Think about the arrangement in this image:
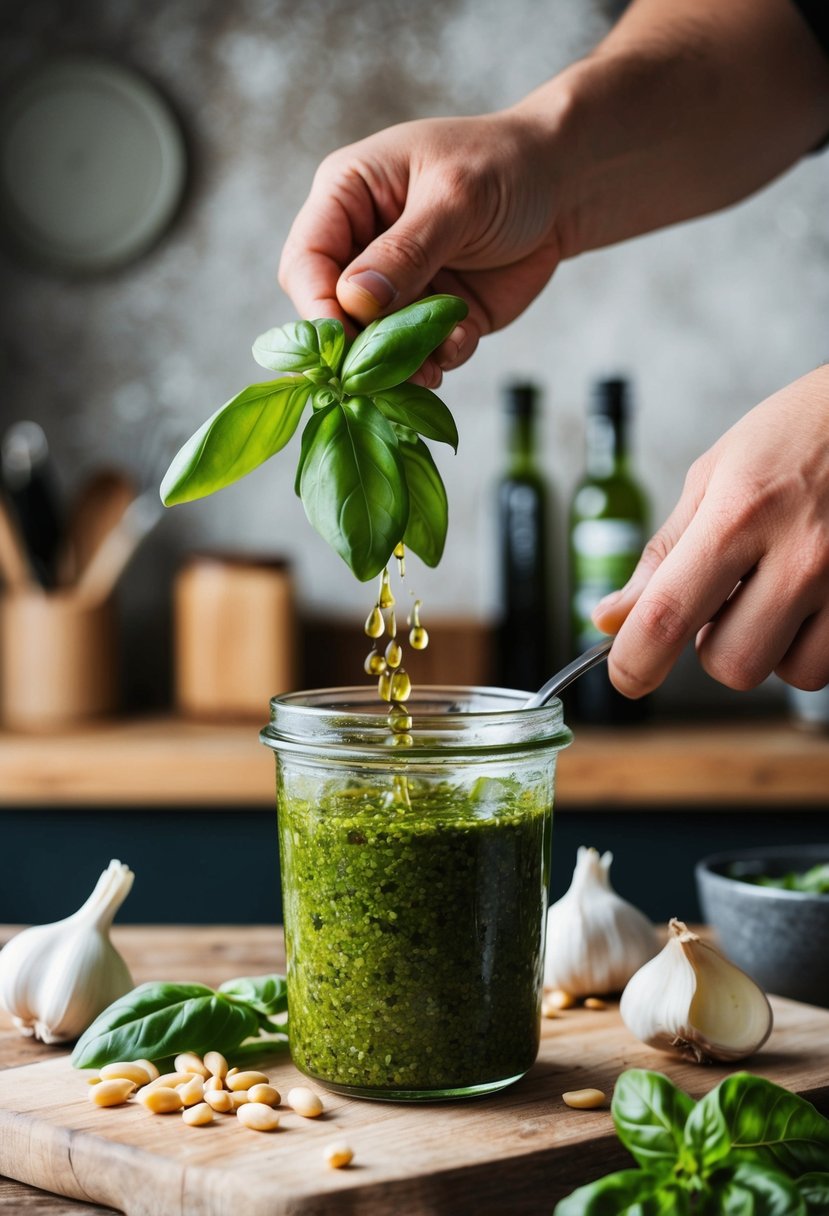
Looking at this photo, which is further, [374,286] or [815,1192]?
[374,286]

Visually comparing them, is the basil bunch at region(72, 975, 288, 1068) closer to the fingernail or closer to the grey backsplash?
the fingernail

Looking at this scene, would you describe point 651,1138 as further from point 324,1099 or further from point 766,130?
point 766,130

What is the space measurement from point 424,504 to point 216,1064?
0.38 metres

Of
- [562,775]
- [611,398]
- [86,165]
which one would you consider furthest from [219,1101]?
[86,165]

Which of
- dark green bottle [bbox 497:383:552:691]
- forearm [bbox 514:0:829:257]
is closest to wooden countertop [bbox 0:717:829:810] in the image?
dark green bottle [bbox 497:383:552:691]

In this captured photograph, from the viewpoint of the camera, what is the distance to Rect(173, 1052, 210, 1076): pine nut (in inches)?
34.7

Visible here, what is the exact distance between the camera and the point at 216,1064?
2.87ft

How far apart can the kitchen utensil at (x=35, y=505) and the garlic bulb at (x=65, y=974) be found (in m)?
1.41

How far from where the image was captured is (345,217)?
1.12 m

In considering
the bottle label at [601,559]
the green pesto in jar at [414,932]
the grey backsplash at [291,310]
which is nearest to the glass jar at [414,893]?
the green pesto in jar at [414,932]

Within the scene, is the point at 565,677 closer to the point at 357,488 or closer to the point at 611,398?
the point at 357,488

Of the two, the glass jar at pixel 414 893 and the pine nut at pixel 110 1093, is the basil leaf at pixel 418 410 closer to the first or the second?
the glass jar at pixel 414 893

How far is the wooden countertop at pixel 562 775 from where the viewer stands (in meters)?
2.07

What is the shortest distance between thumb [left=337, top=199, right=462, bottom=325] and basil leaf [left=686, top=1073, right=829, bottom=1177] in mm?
561
